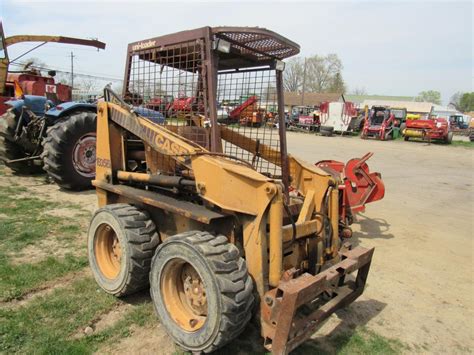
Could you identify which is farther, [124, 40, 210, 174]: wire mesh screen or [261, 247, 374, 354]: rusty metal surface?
[124, 40, 210, 174]: wire mesh screen

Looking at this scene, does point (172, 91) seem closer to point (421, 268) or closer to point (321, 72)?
point (421, 268)

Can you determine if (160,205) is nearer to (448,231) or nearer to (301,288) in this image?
(301,288)

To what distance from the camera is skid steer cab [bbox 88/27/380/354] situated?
2682 millimetres

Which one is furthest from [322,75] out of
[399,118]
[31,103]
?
[31,103]

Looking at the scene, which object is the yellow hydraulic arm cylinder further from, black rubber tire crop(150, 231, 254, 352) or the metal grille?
black rubber tire crop(150, 231, 254, 352)

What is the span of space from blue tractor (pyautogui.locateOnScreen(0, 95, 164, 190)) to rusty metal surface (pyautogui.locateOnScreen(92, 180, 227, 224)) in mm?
3355

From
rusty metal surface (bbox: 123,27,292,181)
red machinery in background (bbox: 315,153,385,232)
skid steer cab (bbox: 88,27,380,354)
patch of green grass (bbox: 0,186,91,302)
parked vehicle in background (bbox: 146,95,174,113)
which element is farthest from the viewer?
red machinery in background (bbox: 315,153,385,232)

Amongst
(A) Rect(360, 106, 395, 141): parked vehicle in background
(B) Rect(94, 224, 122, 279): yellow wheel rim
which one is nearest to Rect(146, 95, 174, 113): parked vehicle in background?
(B) Rect(94, 224, 122, 279): yellow wheel rim

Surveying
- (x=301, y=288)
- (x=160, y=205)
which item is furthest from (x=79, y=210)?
(x=301, y=288)

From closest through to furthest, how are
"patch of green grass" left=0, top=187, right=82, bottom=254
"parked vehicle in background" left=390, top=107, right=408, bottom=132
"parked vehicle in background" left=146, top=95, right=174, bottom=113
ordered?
→ "parked vehicle in background" left=146, top=95, right=174, bottom=113
"patch of green grass" left=0, top=187, right=82, bottom=254
"parked vehicle in background" left=390, top=107, right=408, bottom=132

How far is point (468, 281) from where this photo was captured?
14.7 ft

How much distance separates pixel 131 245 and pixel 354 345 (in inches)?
79.5

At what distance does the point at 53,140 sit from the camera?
688 cm

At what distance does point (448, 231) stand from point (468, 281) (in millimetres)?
1999
